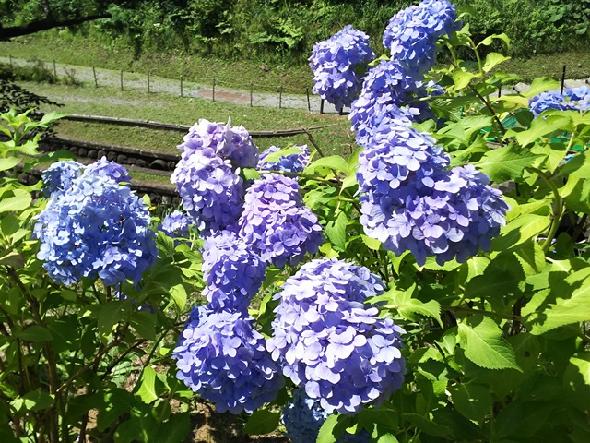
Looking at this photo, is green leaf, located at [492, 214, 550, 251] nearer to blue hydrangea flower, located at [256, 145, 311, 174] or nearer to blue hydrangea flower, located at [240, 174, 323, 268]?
blue hydrangea flower, located at [240, 174, 323, 268]

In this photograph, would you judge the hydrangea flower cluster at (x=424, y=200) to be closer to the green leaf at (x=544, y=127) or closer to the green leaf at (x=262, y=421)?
the green leaf at (x=544, y=127)

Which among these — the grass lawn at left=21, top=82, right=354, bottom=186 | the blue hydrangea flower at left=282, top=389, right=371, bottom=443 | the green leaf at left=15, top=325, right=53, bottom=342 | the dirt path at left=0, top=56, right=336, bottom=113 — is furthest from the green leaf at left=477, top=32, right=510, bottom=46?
the dirt path at left=0, top=56, right=336, bottom=113

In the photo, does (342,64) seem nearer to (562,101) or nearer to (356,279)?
(562,101)

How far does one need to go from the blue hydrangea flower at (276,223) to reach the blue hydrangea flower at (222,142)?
0.14m

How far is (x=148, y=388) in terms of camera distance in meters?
2.09

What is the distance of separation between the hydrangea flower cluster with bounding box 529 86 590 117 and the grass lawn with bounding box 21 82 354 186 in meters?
7.49

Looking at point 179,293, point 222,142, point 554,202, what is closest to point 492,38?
point 554,202

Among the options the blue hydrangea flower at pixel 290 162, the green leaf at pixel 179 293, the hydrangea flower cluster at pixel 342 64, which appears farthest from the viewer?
the hydrangea flower cluster at pixel 342 64

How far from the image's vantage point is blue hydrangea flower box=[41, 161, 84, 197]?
2.05 m

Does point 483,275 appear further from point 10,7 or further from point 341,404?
point 10,7

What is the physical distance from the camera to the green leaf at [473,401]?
1.56m

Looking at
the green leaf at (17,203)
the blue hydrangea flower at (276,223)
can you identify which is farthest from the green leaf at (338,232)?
the green leaf at (17,203)

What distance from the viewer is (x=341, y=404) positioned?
4.27ft

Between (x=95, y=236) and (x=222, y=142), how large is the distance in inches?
15.5
